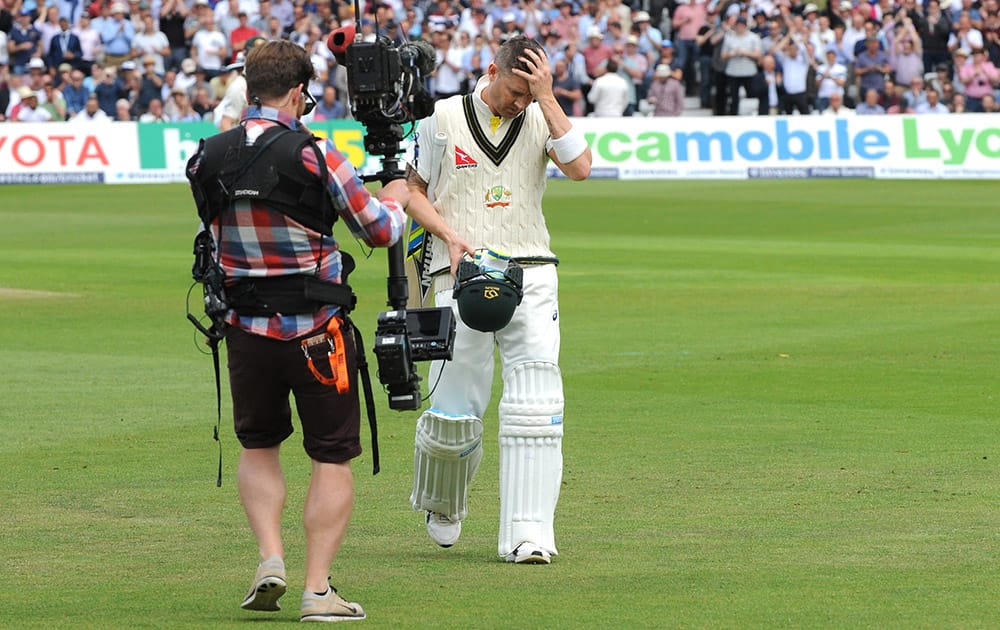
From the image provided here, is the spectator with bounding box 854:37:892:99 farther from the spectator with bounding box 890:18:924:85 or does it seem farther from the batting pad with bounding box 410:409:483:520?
the batting pad with bounding box 410:409:483:520

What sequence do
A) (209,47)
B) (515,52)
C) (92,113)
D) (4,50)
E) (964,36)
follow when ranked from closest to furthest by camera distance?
(515,52)
(92,113)
(209,47)
(4,50)
(964,36)

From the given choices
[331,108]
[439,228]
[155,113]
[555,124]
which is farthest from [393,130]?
[331,108]

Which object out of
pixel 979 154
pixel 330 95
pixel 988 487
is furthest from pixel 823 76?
pixel 988 487

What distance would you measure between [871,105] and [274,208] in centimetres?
2998

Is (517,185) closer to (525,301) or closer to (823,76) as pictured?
(525,301)

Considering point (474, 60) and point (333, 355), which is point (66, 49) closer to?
point (474, 60)

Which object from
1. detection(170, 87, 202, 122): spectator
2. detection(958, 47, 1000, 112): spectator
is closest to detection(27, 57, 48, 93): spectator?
detection(170, 87, 202, 122): spectator

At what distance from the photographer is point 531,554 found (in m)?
7.24

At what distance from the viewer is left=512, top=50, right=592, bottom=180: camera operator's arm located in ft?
24.3

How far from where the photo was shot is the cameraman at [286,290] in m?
6.03

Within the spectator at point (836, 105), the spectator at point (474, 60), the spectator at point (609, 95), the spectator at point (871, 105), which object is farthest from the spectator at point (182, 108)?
the spectator at point (871, 105)

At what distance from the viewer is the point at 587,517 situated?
8.27 meters

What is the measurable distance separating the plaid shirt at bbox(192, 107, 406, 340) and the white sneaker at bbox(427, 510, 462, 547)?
177 cm

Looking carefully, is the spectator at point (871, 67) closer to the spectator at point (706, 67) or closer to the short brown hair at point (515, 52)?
the spectator at point (706, 67)
